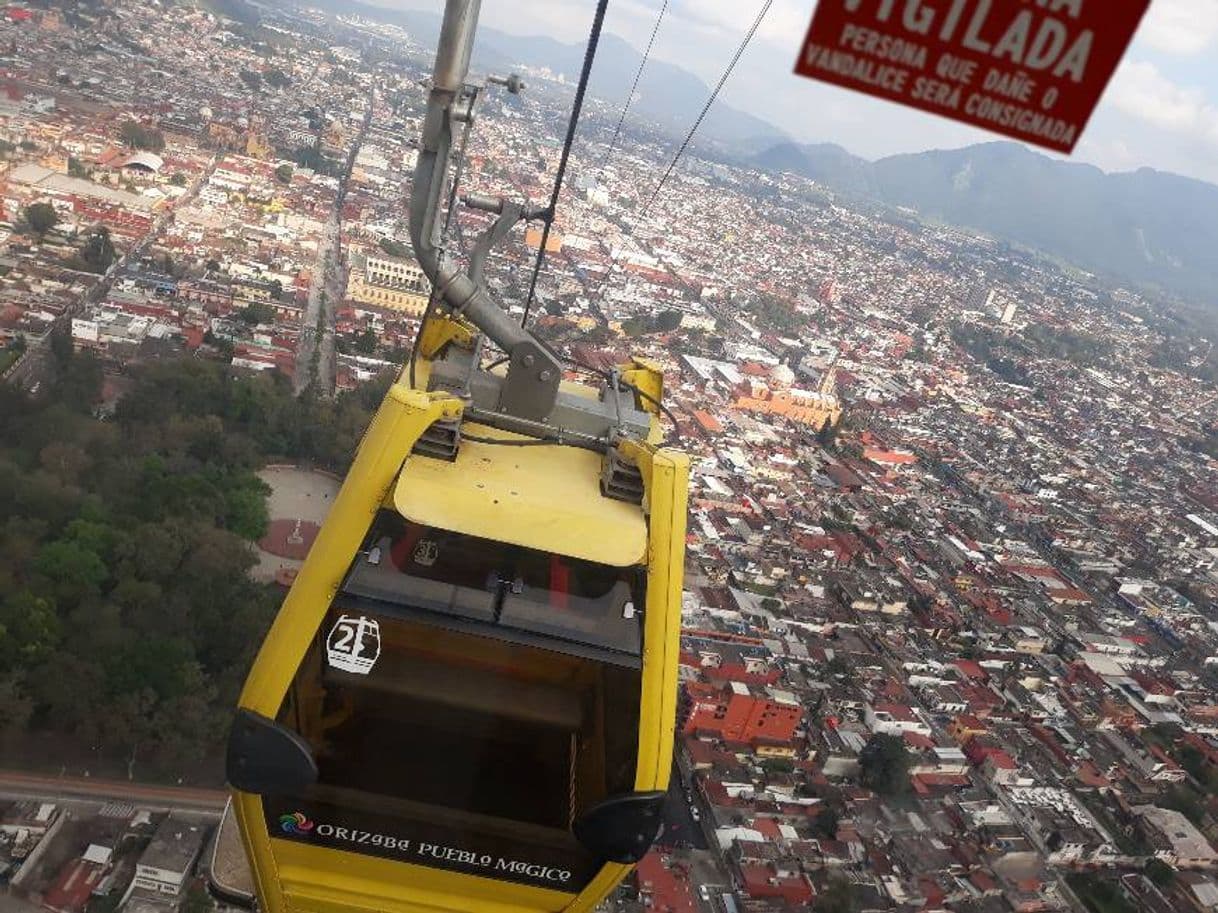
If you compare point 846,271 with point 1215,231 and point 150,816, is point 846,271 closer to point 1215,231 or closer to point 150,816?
point 150,816

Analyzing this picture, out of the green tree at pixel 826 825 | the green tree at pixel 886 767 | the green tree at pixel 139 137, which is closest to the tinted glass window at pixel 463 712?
the green tree at pixel 826 825

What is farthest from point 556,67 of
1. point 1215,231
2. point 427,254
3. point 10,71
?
point 427,254

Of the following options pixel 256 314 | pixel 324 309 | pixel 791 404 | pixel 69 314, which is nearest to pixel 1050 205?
pixel 791 404

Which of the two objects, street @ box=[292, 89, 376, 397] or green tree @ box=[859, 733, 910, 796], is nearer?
green tree @ box=[859, 733, 910, 796]

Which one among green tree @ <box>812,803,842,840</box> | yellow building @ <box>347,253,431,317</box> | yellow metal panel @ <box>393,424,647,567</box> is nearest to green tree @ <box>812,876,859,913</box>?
green tree @ <box>812,803,842,840</box>

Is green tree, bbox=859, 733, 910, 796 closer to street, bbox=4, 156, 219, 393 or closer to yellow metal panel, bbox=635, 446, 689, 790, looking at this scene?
yellow metal panel, bbox=635, 446, 689, 790

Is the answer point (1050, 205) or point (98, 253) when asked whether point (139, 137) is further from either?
point (1050, 205)

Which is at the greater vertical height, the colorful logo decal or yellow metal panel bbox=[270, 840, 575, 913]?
the colorful logo decal
